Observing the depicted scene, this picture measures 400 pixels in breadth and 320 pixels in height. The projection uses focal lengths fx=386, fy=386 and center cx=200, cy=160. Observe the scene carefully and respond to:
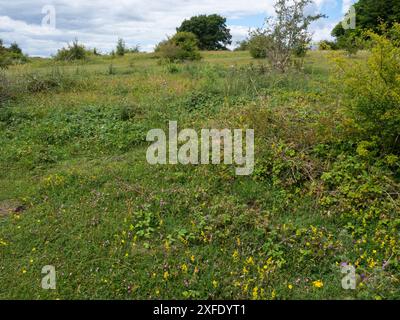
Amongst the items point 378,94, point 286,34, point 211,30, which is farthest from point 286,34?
point 211,30

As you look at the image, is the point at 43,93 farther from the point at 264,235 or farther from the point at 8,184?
the point at 264,235

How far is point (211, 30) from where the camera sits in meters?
45.9

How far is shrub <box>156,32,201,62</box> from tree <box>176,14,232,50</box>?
24.9m

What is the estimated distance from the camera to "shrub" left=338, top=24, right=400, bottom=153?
13.6 feet

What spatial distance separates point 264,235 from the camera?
12.0ft

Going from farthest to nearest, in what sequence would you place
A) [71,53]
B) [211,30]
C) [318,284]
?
[211,30]
[71,53]
[318,284]

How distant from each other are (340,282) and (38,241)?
9.11 ft

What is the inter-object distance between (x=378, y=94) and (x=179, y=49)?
1582 cm

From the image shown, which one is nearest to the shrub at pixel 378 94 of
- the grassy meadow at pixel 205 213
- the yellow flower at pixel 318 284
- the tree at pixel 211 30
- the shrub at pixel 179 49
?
the grassy meadow at pixel 205 213

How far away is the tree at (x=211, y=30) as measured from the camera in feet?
148

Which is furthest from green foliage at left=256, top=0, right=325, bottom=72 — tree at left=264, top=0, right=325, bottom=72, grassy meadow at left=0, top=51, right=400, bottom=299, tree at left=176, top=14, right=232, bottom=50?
tree at left=176, top=14, right=232, bottom=50

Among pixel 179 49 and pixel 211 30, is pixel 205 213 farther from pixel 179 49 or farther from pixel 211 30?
pixel 211 30

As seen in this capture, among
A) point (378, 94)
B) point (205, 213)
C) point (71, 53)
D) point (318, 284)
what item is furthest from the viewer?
point (71, 53)

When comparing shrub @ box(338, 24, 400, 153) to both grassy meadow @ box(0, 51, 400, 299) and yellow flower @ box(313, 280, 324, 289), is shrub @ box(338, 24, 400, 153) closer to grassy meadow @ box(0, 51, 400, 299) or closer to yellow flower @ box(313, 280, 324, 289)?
grassy meadow @ box(0, 51, 400, 299)
